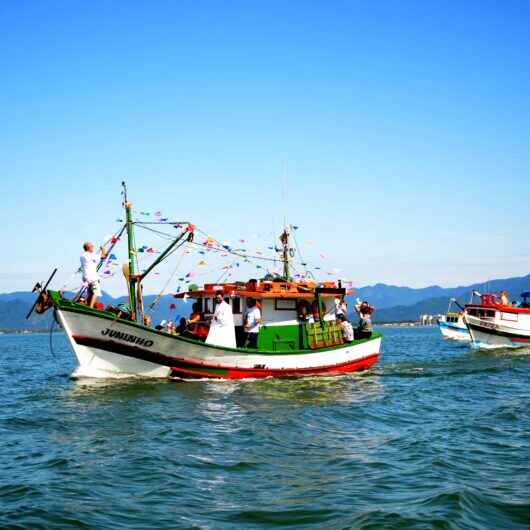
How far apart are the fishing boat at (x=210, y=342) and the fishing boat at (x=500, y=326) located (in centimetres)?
2111

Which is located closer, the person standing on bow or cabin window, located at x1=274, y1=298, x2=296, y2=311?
the person standing on bow

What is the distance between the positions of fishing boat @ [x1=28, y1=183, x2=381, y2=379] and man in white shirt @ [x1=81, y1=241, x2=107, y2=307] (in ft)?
1.41

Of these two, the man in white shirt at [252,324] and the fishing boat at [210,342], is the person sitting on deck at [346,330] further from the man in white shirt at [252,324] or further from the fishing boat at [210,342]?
the man in white shirt at [252,324]

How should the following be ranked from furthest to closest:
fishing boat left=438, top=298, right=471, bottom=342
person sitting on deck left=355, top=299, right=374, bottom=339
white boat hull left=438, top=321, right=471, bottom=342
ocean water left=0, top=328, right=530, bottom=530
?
white boat hull left=438, top=321, right=471, bottom=342
fishing boat left=438, top=298, right=471, bottom=342
person sitting on deck left=355, top=299, right=374, bottom=339
ocean water left=0, top=328, right=530, bottom=530

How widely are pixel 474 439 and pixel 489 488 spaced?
3815 millimetres

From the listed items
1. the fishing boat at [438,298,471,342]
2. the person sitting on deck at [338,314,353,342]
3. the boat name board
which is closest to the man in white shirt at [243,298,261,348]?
the boat name board

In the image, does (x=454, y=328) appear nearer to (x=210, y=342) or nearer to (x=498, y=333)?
(x=498, y=333)

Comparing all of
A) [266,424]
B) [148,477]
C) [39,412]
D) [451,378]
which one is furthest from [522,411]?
[39,412]

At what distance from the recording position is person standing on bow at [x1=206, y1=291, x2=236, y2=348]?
23094mm

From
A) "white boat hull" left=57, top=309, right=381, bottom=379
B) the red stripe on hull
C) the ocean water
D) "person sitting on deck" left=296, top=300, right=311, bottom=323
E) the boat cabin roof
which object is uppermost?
the boat cabin roof

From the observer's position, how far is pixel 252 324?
78.8ft

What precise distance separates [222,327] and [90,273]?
4823mm

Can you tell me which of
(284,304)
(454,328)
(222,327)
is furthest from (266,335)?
(454,328)

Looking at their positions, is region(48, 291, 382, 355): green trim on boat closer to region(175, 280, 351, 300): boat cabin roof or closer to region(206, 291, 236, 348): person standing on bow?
region(206, 291, 236, 348): person standing on bow
